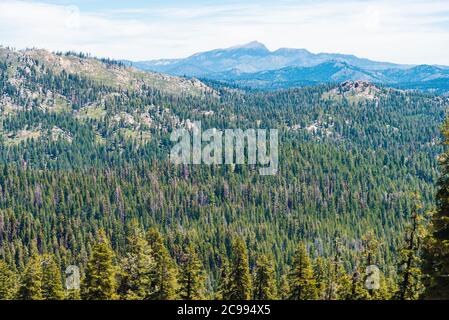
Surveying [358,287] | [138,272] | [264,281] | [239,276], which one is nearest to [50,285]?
[138,272]

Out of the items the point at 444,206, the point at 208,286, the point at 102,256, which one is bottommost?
the point at 208,286

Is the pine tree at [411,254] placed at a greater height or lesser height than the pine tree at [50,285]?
greater

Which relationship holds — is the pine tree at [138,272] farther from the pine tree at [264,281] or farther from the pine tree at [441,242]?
the pine tree at [441,242]

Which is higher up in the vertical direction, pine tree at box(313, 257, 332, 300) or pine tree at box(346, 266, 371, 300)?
pine tree at box(346, 266, 371, 300)

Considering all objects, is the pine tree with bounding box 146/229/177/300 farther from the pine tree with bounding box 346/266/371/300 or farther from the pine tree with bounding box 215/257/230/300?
the pine tree with bounding box 346/266/371/300

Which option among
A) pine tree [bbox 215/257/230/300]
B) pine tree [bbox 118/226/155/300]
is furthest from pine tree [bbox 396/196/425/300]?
pine tree [bbox 118/226/155/300]

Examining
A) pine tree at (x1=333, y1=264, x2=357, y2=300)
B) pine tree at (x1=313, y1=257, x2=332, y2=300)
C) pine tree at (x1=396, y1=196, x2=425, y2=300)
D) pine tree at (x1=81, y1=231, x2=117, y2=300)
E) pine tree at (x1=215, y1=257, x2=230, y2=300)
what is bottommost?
pine tree at (x1=313, y1=257, x2=332, y2=300)

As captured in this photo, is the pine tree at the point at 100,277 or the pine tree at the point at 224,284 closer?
the pine tree at the point at 100,277

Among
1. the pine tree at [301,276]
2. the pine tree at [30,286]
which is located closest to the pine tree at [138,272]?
the pine tree at [30,286]

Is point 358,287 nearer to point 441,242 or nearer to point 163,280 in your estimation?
point 441,242
